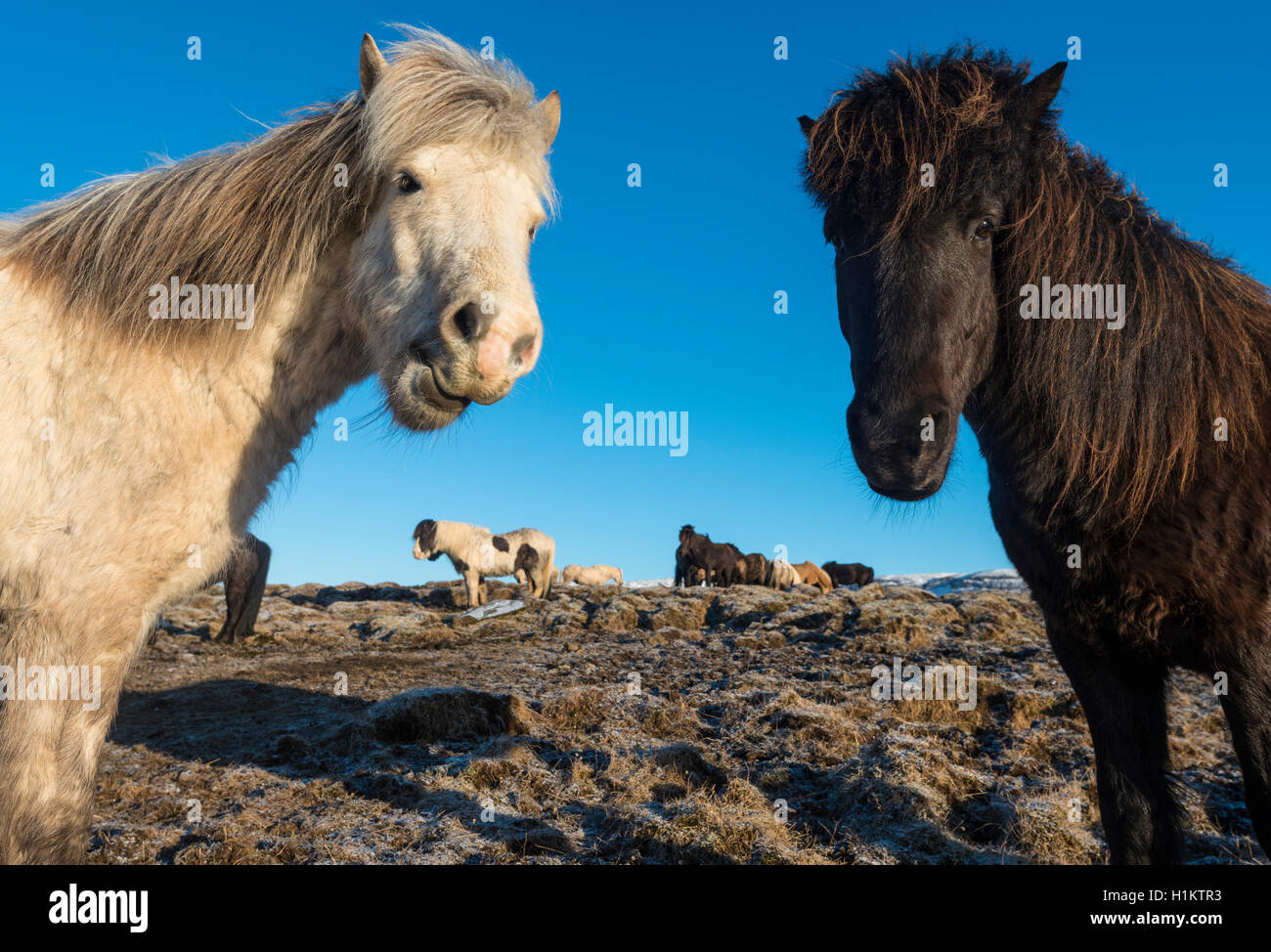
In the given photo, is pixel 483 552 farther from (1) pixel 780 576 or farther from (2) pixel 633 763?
(2) pixel 633 763

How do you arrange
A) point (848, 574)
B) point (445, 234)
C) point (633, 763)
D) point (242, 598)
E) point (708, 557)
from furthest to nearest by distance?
point (848, 574)
point (708, 557)
point (242, 598)
point (633, 763)
point (445, 234)

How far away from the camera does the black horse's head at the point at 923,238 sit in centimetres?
235

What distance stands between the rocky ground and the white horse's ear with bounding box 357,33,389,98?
3442mm

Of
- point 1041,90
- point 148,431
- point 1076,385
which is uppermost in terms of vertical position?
point 1041,90

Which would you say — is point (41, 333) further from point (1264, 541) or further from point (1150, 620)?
point (1264, 541)

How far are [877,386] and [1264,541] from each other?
4.31 feet

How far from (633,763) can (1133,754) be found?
303 cm

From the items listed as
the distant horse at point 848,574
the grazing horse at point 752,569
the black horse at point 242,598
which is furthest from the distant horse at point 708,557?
the black horse at point 242,598

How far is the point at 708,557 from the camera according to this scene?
3052 centimetres

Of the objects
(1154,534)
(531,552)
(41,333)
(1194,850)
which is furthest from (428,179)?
(531,552)

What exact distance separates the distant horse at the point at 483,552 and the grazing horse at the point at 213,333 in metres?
17.0

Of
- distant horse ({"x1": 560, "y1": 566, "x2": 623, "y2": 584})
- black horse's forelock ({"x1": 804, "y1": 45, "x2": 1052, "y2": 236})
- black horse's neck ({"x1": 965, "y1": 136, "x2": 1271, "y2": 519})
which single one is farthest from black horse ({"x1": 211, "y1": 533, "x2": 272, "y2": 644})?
distant horse ({"x1": 560, "y1": 566, "x2": 623, "y2": 584})

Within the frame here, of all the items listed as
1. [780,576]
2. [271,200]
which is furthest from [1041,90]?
[780,576]

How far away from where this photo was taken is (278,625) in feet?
44.8
